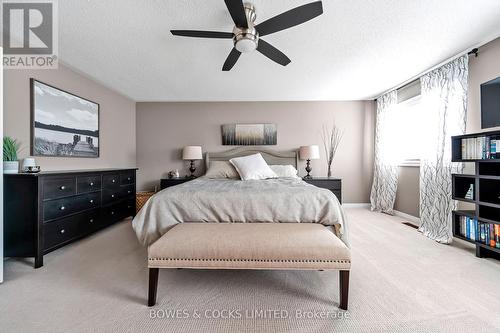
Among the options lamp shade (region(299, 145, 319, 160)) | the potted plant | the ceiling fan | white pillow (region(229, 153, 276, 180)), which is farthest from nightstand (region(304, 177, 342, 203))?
the potted plant

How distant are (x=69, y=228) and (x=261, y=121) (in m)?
3.53

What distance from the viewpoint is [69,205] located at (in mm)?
2316

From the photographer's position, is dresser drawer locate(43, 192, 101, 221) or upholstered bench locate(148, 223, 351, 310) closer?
upholstered bench locate(148, 223, 351, 310)

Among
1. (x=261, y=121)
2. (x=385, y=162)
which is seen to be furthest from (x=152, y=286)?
(x=385, y=162)

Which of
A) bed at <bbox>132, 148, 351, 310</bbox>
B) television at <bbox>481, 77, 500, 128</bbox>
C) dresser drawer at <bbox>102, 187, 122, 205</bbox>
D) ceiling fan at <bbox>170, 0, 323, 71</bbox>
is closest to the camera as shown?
bed at <bbox>132, 148, 351, 310</bbox>

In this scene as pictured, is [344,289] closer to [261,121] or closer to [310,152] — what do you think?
[310,152]

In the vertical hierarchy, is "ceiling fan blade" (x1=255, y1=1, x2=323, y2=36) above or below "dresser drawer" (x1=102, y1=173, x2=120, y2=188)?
above

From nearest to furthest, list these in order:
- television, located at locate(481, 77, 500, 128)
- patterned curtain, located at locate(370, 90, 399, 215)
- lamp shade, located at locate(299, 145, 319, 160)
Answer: television, located at locate(481, 77, 500, 128), patterned curtain, located at locate(370, 90, 399, 215), lamp shade, located at locate(299, 145, 319, 160)

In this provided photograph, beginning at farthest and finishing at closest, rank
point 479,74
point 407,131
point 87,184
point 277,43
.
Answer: point 407,131 → point 87,184 → point 479,74 → point 277,43

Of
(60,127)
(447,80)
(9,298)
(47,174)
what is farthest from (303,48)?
(9,298)

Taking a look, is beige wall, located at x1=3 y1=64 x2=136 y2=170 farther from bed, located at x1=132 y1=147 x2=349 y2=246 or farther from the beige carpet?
bed, located at x1=132 y1=147 x2=349 y2=246

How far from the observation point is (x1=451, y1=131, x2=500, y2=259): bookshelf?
2.02 m

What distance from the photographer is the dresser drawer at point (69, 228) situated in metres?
2.07

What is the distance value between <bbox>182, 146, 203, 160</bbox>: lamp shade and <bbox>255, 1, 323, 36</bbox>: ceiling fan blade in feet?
8.89
